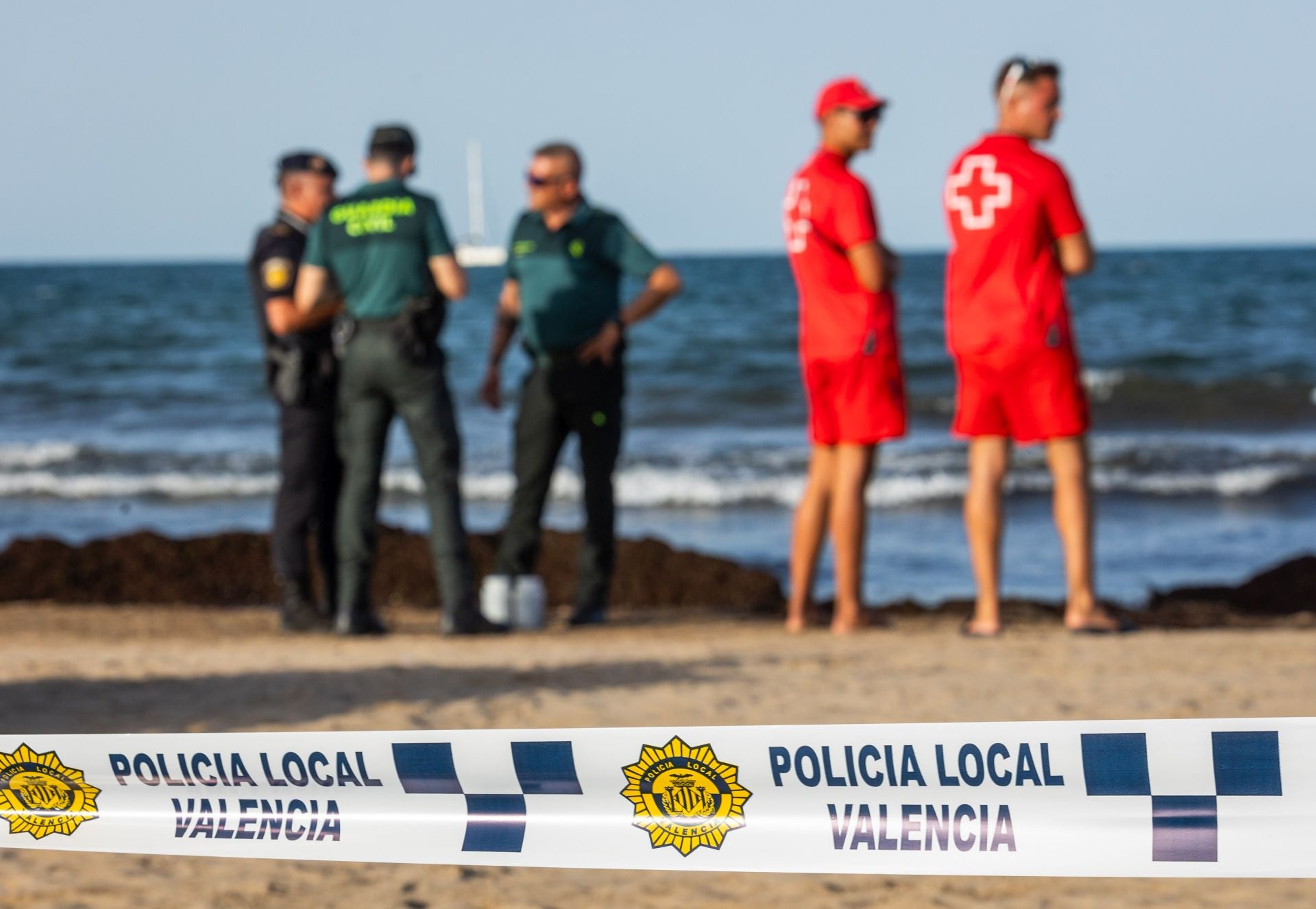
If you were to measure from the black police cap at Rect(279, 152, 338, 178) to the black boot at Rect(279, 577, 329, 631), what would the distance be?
1.62m

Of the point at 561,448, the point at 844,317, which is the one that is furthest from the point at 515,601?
the point at 844,317

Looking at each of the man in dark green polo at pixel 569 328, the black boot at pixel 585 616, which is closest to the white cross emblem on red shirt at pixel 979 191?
the man in dark green polo at pixel 569 328

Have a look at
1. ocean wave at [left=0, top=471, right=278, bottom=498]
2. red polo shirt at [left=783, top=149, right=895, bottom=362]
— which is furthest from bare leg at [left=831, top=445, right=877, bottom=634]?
ocean wave at [left=0, top=471, right=278, bottom=498]


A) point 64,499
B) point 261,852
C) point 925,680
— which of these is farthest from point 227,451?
point 261,852

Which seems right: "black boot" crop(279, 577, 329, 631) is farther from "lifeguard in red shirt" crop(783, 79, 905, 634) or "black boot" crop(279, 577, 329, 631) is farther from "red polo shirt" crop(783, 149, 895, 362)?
"red polo shirt" crop(783, 149, 895, 362)

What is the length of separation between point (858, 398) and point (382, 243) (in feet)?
6.02

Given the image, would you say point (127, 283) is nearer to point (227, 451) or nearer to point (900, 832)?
point (227, 451)

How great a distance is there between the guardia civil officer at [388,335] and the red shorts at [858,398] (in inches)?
53.6

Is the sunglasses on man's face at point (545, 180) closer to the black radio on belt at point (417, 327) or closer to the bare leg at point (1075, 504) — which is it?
the black radio on belt at point (417, 327)

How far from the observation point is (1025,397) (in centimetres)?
551

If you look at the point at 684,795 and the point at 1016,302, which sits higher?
the point at 1016,302

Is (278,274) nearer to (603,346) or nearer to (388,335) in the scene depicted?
(388,335)

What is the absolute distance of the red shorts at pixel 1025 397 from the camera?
5477 mm

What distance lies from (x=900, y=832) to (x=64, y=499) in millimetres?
12214
